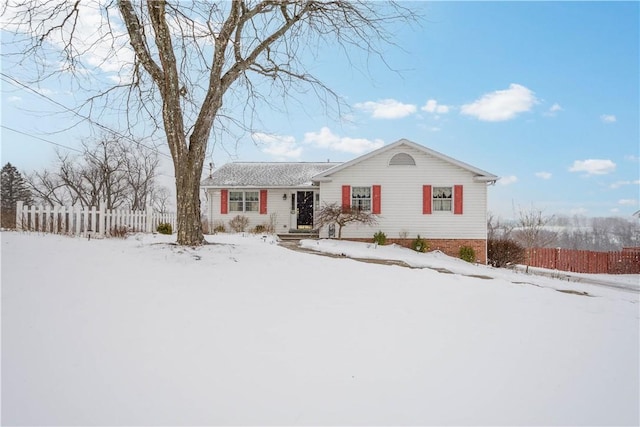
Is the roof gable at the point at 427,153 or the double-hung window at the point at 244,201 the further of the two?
the double-hung window at the point at 244,201

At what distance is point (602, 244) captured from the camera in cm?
5434

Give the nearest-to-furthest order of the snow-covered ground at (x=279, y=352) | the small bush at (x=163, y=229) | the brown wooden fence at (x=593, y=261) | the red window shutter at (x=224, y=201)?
the snow-covered ground at (x=279, y=352) < the small bush at (x=163, y=229) < the red window shutter at (x=224, y=201) < the brown wooden fence at (x=593, y=261)

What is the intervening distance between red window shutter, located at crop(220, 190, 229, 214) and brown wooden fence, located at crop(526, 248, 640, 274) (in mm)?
16675

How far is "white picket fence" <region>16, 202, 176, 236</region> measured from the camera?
9.41 m

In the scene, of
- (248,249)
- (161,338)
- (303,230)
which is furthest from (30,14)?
(303,230)

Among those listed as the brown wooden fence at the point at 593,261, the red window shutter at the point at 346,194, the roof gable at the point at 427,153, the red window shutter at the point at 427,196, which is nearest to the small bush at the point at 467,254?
the red window shutter at the point at 427,196

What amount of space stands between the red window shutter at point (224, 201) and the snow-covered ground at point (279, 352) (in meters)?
14.0

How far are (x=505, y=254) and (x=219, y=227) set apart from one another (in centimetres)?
1354

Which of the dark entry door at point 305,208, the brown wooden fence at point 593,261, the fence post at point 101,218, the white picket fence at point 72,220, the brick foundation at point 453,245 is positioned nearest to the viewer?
the white picket fence at point 72,220

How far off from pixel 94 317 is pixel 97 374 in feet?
3.34

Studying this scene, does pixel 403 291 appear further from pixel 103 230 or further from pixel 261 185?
pixel 261 185

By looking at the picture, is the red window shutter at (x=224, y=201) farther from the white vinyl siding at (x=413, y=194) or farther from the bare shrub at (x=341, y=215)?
the bare shrub at (x=341, y=215)

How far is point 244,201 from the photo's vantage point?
66.5 ft

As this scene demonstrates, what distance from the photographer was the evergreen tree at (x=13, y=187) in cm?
3794
